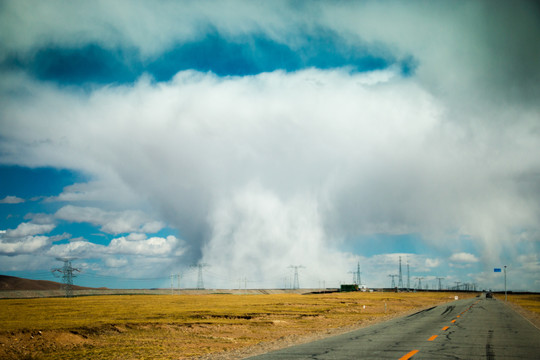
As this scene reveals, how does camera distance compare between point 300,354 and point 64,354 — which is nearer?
point 300,354

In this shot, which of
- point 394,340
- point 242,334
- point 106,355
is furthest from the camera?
point 242,334

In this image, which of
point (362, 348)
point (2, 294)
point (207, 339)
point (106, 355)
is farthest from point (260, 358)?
point (2, 294)

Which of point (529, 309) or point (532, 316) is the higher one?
point (532, 316)

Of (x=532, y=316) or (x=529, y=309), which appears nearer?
(x=532, y=316)

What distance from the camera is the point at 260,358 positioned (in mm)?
13852

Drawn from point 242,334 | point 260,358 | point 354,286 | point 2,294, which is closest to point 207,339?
point 242,334

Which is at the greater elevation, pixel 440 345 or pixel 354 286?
pixel 440 345

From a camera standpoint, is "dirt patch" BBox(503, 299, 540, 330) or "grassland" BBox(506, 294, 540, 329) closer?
"dirt patch" BBox(503, 299, 540, 330)

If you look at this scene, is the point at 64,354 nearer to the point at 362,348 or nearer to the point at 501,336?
the point at 362,348

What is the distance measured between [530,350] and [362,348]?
6.42 m

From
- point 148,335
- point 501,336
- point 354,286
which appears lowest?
point 354,286

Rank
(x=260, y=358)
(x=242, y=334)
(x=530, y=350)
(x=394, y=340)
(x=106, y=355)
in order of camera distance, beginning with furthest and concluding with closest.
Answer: (x=242, y=334) < (x=106, y=355) < (x=394, y=340) < (x=530, y=350) < (x=260, y=358)

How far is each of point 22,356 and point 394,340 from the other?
17976 mm

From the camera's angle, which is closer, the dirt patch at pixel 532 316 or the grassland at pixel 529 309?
the dirt patch at pixel 532 316
